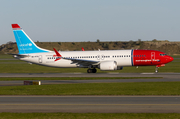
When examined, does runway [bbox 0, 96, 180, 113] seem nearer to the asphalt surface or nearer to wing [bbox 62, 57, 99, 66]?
the asphalt surface

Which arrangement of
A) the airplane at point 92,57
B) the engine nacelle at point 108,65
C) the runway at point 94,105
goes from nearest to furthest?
the runway at point 94,105 < the engine nacelle at point 108,65 < the airplane at point 92,57

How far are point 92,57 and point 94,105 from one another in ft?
91.5

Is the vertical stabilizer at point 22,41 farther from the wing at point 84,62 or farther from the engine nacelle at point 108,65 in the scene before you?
the engine nacelle at point 108,65

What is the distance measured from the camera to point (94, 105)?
1534 cm

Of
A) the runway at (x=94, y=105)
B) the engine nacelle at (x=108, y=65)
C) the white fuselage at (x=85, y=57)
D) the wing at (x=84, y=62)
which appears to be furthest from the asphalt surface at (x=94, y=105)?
the white fuselage at (x=85, y=57)

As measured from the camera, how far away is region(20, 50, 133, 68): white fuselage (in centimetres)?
4209

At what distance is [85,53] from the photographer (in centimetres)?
4381

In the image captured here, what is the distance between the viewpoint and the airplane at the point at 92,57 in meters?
41.7

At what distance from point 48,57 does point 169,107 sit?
32418 millimetres

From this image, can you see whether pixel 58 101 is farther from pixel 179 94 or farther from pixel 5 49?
pixel 5 49

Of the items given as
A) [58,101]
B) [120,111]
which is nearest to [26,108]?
[58,101]

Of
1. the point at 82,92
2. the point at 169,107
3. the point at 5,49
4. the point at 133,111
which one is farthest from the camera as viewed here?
the point at 5,49

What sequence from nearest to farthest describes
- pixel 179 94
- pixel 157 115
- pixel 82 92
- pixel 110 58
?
pixel 157 115
pixel 179 94
pixel 82 92
pixel 110 58

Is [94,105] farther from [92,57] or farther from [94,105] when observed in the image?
[92,57]
